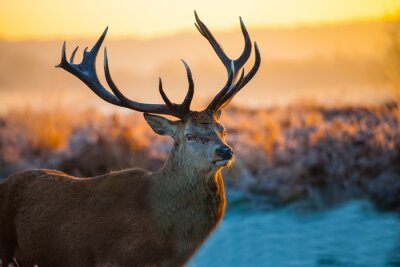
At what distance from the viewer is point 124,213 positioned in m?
6.77

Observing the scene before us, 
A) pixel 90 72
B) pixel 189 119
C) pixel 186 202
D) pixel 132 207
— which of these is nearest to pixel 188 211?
pixel 186 202

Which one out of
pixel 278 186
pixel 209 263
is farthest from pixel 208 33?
pixel 278 186

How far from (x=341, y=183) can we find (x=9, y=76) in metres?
83.7

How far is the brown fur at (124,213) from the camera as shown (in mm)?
6656

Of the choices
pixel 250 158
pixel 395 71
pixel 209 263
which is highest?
pixel 395 71

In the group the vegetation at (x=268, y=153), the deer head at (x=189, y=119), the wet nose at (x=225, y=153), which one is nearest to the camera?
the wet nose at (x=225, y=153)

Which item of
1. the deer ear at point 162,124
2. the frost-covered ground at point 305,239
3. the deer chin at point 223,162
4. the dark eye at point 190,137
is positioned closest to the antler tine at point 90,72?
the deer ear at point 162,124

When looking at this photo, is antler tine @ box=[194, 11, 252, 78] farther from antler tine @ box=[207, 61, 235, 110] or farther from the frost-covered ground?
the frost-covered ground

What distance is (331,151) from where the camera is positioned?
483 inches

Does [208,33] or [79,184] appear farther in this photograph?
[208,33]

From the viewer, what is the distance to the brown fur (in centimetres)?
666

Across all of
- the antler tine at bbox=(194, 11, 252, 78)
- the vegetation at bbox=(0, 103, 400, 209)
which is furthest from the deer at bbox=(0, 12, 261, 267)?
the vegetation at bbox=(0, 103, 400, 209)

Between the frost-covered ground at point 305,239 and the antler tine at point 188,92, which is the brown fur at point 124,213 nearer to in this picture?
the antler tine at point 188,92

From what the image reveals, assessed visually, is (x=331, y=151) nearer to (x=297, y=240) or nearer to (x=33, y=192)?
(x=297, y=240)
